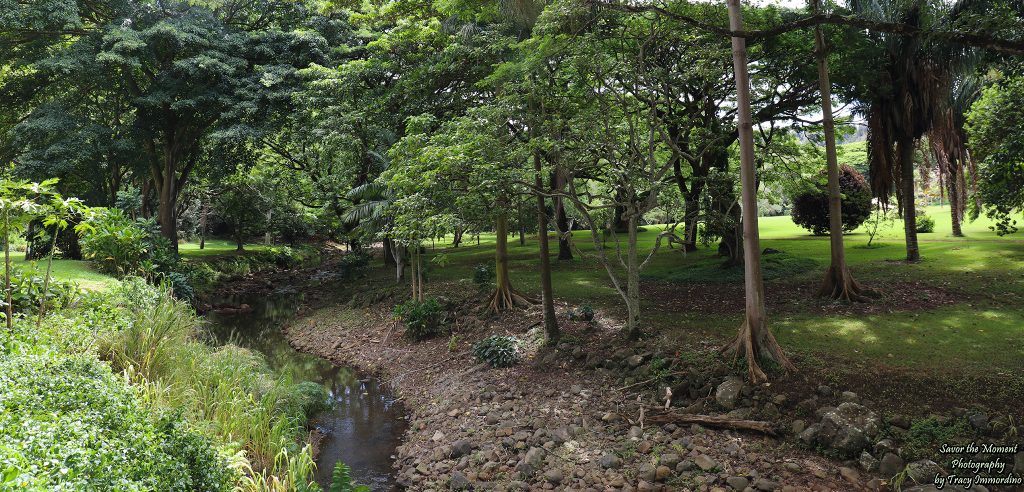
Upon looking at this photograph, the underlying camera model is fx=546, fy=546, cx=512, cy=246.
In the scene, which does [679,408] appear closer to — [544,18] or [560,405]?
[560,405]

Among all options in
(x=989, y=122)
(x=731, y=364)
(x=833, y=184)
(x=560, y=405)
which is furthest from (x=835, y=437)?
(x=989, y=122)

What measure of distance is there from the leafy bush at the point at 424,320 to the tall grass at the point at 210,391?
4.67 meters

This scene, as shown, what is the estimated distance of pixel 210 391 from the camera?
7035mm

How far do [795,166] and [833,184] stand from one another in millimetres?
3567

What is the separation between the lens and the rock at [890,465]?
17.2 feet

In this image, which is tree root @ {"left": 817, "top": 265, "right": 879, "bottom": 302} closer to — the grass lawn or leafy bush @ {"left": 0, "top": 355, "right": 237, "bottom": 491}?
the grass lawn

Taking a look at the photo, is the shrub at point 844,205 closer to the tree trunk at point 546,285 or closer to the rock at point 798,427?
the tree trunk at point 546,285

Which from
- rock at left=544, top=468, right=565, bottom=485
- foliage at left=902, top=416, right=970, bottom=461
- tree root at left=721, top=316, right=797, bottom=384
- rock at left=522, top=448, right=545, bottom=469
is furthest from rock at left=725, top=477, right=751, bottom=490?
rock at left=522, top=448, right=545, bottom=469

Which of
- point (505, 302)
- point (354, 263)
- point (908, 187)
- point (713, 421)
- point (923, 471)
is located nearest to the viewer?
point (923, 471)

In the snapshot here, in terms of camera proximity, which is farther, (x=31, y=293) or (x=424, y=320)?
(x=424, y=320)

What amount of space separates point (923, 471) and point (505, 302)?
8956 millimetres

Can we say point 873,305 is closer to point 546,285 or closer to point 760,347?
point 760,347

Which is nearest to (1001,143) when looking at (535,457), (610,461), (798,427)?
(798,427)

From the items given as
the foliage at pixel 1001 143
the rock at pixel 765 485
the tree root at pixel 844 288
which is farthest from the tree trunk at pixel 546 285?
the foliage at pixel 1001 143
